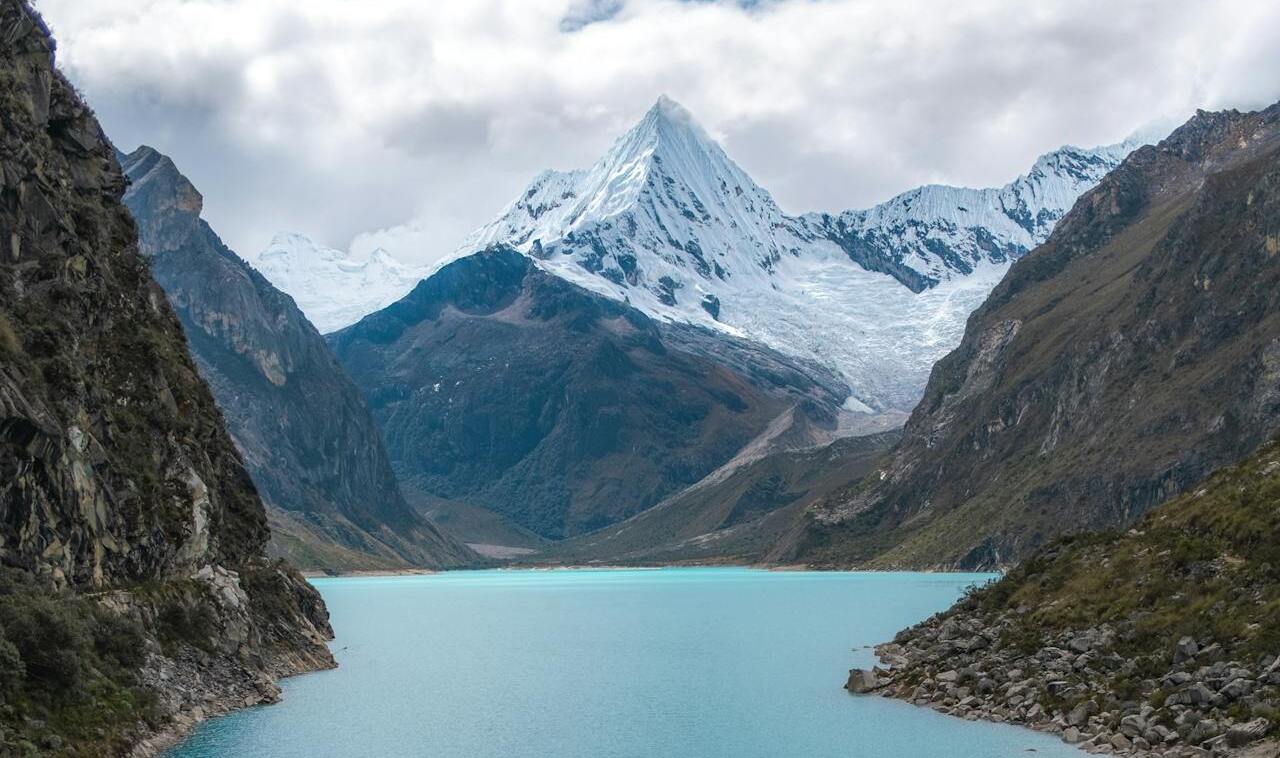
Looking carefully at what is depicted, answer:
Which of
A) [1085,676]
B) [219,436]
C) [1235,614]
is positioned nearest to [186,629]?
[219,436]

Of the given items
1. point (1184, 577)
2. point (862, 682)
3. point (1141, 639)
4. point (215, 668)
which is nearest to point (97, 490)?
point (215, 668)

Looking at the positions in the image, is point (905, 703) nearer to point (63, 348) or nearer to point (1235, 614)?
point (1235, 614)

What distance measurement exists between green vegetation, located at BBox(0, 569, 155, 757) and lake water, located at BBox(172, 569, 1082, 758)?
4.63 meters

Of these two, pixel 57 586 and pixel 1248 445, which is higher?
pixel 1248 445

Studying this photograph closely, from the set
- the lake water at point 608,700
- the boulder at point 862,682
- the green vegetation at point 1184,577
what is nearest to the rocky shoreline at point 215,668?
the lake water at point 608,700

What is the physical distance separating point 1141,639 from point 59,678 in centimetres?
4517

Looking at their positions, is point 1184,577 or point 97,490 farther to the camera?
point 1184,577

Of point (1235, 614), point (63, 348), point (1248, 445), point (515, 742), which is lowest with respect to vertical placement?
point (515, 742)

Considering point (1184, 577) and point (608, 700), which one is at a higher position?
point (1184, 577)

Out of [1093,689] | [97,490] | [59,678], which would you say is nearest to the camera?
[59,678]

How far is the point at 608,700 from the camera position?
81.8 m

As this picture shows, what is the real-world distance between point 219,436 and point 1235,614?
68.9 m

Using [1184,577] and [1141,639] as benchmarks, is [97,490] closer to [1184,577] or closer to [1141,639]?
[1141,639]

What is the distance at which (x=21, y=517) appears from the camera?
184 ft
